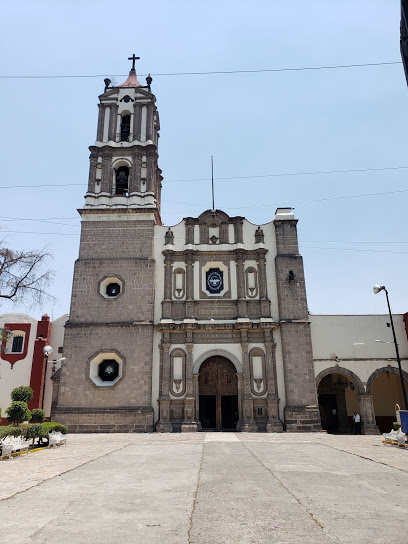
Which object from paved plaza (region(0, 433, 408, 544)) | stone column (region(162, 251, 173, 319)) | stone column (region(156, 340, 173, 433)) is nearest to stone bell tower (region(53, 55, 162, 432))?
stone column (region(156, 340, 173, 433))

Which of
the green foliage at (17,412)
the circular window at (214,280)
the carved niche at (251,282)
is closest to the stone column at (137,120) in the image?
the circular window at (214,280)

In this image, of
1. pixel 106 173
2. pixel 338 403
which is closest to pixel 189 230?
pixel 106 173

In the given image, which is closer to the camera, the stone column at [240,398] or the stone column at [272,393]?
the stone column at [272,393]

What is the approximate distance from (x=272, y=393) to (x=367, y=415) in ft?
18.4

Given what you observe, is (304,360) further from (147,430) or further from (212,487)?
(212,487)

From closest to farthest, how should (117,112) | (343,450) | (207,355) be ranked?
1. (343,450)
2. (207,355)
3. (117,112)

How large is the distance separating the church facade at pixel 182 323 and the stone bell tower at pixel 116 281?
7 centimetres

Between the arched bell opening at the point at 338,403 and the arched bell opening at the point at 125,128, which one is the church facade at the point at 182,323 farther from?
the arched bell opening at the point at 338,403

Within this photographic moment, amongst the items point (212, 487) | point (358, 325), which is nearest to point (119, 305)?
point (358, 325)

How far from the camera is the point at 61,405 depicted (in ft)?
73.2

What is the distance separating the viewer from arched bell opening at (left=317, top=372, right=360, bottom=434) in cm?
2606

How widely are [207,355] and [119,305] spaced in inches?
234

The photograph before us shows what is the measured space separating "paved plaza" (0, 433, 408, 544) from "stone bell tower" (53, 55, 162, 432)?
39.5ft

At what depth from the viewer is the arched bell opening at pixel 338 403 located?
1026 inches
